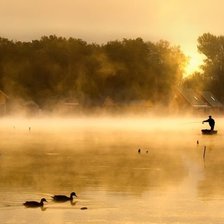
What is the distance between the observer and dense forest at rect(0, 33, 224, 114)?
151 m

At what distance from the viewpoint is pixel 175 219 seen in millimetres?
22938

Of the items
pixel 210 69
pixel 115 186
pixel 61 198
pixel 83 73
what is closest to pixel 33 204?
pixel 61 198

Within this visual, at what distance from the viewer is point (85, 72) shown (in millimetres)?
156375

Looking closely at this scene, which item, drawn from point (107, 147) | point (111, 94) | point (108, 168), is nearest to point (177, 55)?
point (111, 94)

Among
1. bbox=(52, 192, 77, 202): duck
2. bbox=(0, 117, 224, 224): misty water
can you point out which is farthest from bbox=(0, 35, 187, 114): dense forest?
bbox=(52, 192, 77, 202): duck

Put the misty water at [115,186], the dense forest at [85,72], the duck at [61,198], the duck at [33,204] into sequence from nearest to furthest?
the misty water at [115,186] → the duck at [33,204] → the duck at [61,198] → the dense forest at [85,72]

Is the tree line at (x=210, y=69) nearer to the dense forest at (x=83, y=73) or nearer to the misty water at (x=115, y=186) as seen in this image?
the dense forest at (x=83, y=73)

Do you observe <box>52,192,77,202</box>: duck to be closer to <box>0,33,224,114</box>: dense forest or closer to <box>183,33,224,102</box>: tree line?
<box>0,33,224,114</box>: dense forest

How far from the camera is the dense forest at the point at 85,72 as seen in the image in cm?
15138

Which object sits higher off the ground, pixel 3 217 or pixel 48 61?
pixel 48 61

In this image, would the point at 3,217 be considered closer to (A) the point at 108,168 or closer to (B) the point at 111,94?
(A) the point at 108,168

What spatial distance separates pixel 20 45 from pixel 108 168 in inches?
4679

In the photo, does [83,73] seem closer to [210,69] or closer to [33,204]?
[210,69]

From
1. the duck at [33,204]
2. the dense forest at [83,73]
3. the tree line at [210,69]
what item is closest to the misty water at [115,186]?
the duck at [33,204]
